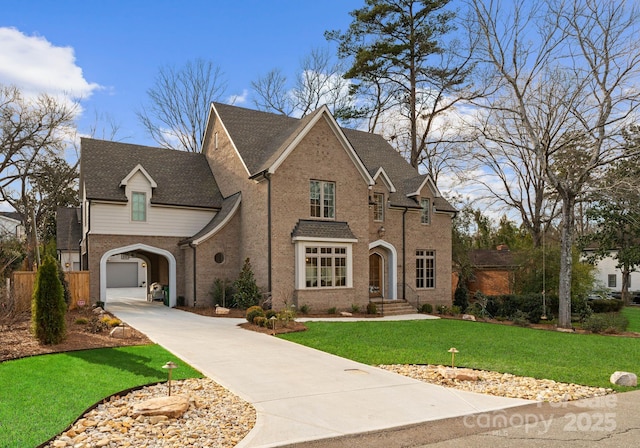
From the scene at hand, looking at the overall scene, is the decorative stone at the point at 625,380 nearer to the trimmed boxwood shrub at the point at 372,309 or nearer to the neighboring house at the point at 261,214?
the neighboring house at the point at 261,214

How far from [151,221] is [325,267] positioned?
807cm

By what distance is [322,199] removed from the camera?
68.6 ft

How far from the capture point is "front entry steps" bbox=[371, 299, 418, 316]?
71.6ft

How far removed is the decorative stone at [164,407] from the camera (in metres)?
6.27

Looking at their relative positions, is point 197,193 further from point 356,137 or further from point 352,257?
point 356,137

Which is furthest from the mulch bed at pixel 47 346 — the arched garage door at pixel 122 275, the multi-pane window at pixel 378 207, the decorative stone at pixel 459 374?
the arched garage door at pixel 122 275

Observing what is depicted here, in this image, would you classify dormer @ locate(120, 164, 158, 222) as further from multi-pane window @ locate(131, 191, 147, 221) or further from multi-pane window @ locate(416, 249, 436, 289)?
multi-pane window @ locate(416, 249, 436, 289)

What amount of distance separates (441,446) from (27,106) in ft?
98.2

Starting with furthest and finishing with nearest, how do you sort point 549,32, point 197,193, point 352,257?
point 197,193
point 352,257
point 549,32

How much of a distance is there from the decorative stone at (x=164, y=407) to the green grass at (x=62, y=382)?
81 centimetres

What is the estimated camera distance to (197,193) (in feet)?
76.1

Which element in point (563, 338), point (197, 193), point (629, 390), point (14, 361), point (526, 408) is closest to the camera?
point (526, 408)

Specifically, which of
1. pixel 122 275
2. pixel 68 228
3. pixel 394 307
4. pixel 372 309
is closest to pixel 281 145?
pixel 372 309

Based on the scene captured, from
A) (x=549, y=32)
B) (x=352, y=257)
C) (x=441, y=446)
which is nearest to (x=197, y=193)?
(x=352, y=257)
